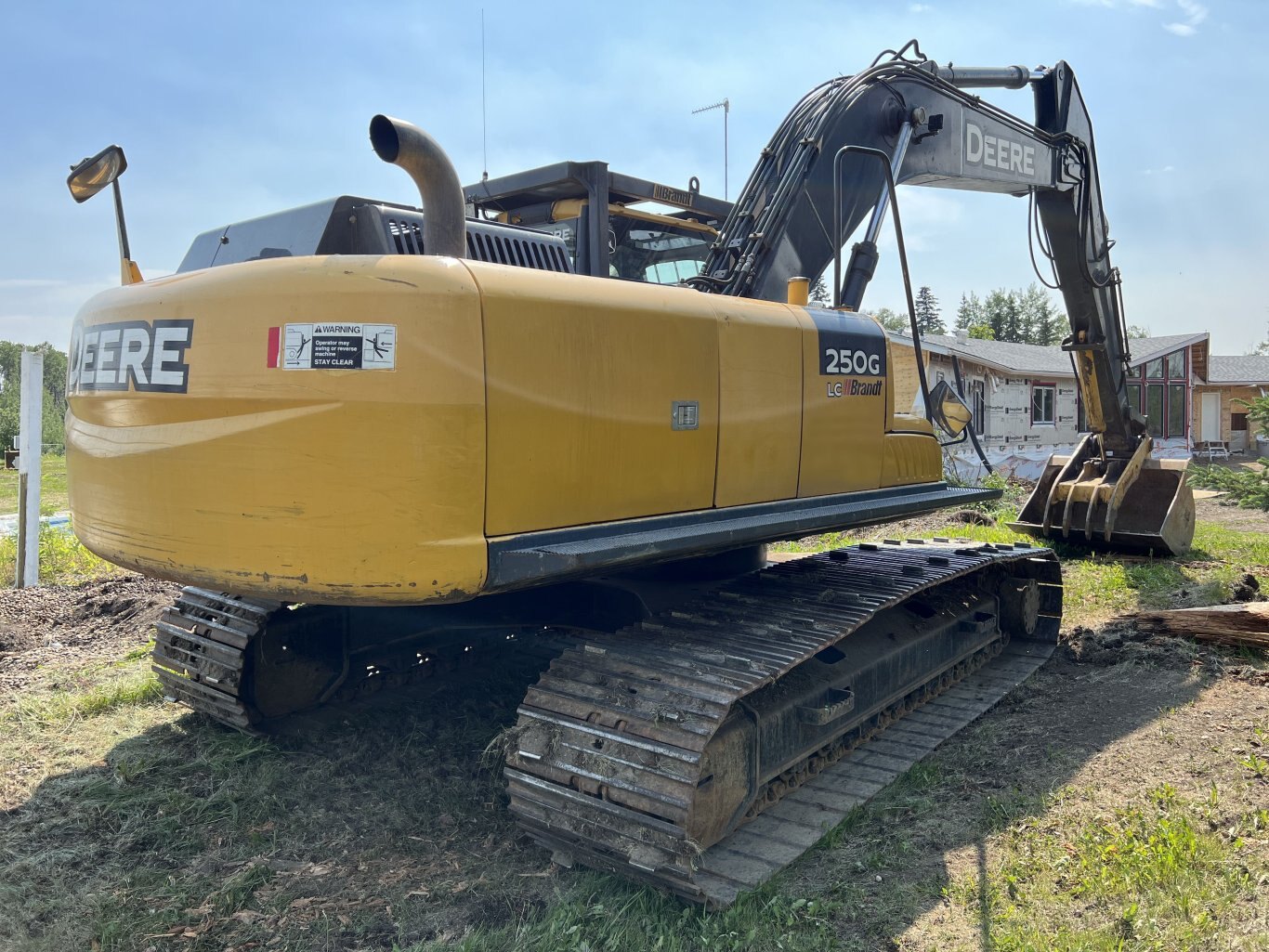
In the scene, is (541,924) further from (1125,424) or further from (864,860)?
(1125,424)

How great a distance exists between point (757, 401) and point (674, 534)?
68 centimetres

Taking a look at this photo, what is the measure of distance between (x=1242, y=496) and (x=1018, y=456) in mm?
14599

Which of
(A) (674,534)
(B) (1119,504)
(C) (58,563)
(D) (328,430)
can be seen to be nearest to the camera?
(D) (328,430)

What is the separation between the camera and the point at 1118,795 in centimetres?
389

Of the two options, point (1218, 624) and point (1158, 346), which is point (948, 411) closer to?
point (1218, 624)

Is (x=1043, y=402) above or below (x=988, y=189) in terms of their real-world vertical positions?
below

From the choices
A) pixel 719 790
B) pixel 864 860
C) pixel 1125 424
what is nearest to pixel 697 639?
pixel 719 790

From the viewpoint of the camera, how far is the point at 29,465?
7.82 meters

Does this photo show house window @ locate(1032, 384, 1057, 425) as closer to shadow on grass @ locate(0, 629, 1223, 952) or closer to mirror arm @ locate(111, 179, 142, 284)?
shadow on grass @ locate(0, 629, 1223, 952)

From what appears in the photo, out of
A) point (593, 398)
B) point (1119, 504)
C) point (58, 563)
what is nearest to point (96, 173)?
point (593, 398)

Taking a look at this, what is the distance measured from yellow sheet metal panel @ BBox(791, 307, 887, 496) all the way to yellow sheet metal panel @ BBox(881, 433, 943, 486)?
4.1 inches

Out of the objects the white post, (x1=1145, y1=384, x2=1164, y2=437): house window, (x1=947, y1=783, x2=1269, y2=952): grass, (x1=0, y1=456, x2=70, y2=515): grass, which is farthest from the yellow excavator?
(x1=1145, y1=384, x2=1164, y2=437): house window

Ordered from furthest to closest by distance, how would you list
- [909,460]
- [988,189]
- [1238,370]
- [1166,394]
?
[1238,370] → [1166,394] → [988,189] → [909,460]

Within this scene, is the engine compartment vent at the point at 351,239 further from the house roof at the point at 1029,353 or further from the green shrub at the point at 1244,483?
the house roof at the point at 1029,353
